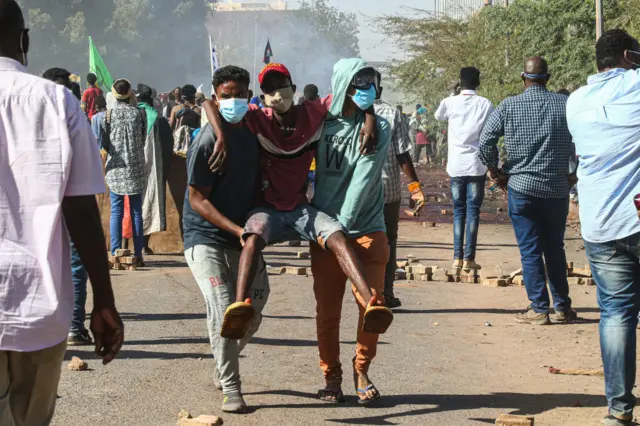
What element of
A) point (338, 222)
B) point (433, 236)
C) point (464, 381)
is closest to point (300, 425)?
point (338, 222)

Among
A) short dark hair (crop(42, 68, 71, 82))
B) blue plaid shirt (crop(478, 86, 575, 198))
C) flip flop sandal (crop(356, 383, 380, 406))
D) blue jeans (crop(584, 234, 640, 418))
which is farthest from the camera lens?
short dark hair (crop(42, 68, 71, 82))

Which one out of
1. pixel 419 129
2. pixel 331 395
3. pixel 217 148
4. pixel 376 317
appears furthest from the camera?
pixel 419 129

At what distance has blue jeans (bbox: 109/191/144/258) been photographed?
12844 mm

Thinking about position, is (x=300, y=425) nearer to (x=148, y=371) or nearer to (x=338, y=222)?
(x=338, y=222)

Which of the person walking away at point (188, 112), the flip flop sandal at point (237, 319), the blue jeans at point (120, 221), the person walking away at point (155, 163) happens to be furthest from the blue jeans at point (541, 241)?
the person walking away at point (188, 112)

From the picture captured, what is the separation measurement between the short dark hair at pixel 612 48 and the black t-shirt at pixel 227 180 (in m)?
2.01

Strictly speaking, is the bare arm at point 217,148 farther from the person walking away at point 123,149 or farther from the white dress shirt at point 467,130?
the person walking away at point 123,149

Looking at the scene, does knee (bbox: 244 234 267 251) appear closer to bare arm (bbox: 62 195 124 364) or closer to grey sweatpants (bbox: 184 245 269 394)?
grey sweatpants (bbox: 184 245 269 394)

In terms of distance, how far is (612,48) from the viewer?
626 cm

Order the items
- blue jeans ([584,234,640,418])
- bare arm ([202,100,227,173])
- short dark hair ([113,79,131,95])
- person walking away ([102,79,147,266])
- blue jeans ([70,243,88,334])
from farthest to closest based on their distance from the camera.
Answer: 1. person walking away ([102,79,147,266])
2. short dark hair ([113,79,131,95])
3. blue jeans ([70,243,88,334])
4. bare arm ([202,100,227,173])
5. blue jeans ([584,234,640,418])

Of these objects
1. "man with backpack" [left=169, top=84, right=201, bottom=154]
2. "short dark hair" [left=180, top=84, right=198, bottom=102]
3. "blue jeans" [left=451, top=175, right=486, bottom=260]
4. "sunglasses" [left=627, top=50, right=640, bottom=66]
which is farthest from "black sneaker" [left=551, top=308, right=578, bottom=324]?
"short dark hair" [left=180, top=84, right=198, bottom=102]

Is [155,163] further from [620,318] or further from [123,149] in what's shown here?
[620,318]

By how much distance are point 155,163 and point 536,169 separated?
584 cm

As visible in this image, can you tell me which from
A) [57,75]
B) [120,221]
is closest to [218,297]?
[57,75]
